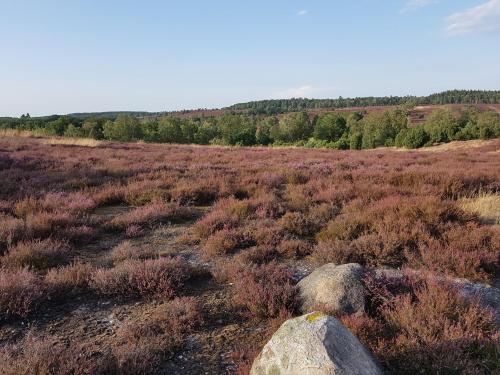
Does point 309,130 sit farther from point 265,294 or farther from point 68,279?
point 265,294

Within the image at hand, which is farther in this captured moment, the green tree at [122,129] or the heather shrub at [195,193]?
the green tree at [122,129]

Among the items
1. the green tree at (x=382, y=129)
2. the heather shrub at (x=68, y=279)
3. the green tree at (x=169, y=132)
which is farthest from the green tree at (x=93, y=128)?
the heather shrub at (x=68, y=279)

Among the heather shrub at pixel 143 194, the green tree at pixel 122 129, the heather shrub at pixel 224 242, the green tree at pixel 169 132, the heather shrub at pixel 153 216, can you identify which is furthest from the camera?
the green tree at pixel 169 132

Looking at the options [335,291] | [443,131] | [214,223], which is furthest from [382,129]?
[335,291]

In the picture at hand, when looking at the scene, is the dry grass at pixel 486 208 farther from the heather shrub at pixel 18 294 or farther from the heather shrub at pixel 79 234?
the heather shrub at pixel 18 294

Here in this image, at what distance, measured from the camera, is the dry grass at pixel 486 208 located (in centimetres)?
718

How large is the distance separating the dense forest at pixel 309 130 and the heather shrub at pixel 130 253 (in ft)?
140

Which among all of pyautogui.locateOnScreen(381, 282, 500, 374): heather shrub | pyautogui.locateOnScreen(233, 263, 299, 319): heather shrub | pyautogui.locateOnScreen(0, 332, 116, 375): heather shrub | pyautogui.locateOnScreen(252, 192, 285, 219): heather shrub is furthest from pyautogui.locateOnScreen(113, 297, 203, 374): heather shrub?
pyautogui.locateOnScreen(252, 192, 285, 219): heather shrub

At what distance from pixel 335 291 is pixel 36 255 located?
13.2ft

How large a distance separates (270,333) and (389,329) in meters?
1.07

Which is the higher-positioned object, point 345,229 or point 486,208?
point 345,229

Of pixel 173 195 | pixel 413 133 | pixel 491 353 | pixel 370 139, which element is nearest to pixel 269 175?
pixel 173 195

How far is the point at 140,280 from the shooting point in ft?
14.5

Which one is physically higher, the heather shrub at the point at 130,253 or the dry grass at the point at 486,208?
the heather shrub at the point at 130,253
